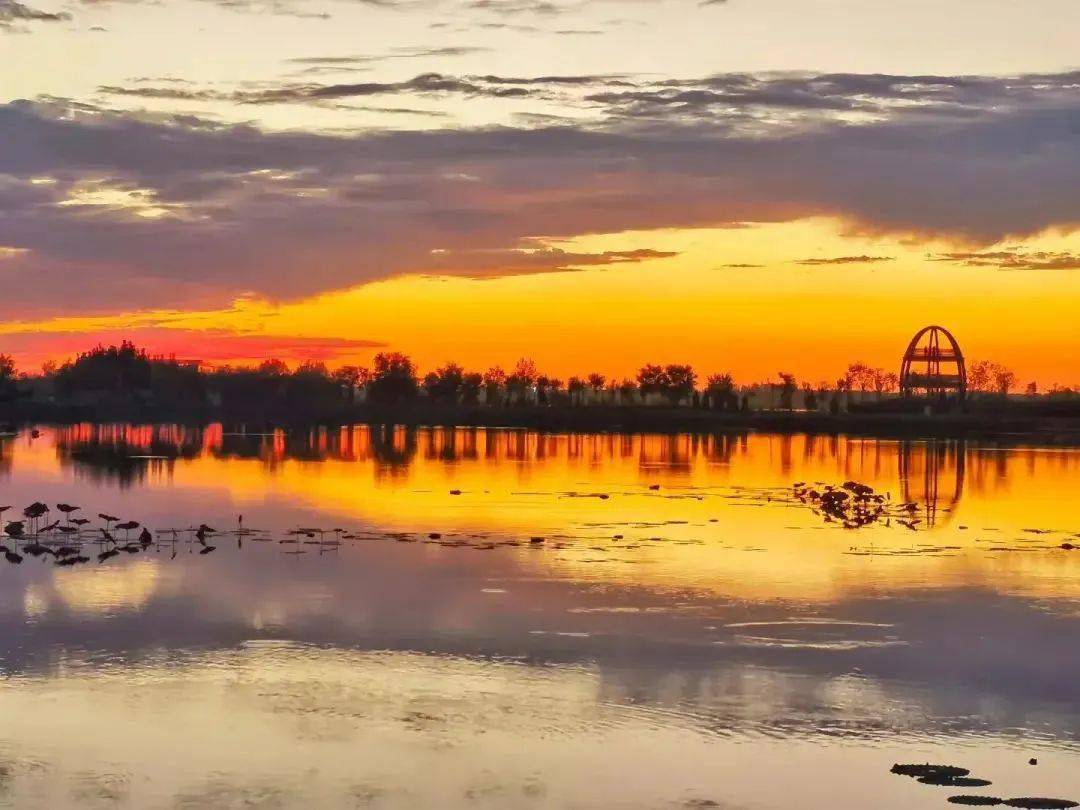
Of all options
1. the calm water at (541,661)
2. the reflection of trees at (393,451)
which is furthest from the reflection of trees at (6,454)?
the calm water at (541,661)

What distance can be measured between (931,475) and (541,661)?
50.6 metres

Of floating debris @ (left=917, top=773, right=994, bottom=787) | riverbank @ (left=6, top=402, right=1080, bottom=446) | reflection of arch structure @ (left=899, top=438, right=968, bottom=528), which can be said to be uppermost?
riverbank @ (left=6, top=402, right=1080, bottom=446)

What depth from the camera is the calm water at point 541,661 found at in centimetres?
1574

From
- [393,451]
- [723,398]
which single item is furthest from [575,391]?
[393,451]

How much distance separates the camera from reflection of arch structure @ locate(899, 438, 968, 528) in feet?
169

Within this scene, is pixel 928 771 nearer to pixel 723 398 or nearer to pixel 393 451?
pixel 393 451

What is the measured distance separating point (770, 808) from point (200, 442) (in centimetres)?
9112

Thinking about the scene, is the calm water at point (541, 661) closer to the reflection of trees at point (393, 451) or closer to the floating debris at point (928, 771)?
the floating debris at point (928, 771)

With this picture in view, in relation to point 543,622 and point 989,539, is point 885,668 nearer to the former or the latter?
point 543,622

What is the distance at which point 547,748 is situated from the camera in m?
16.8

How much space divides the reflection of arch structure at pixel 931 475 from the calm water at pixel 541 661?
497 centimetres

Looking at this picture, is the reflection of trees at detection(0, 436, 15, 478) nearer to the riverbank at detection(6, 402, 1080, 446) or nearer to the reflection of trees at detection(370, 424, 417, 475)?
the reflection of trees at detection(370, 424, 417, 475)

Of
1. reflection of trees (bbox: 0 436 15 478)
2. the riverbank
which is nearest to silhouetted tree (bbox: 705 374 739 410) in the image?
the riverbank

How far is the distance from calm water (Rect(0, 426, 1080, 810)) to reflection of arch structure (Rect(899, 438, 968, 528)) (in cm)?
497
